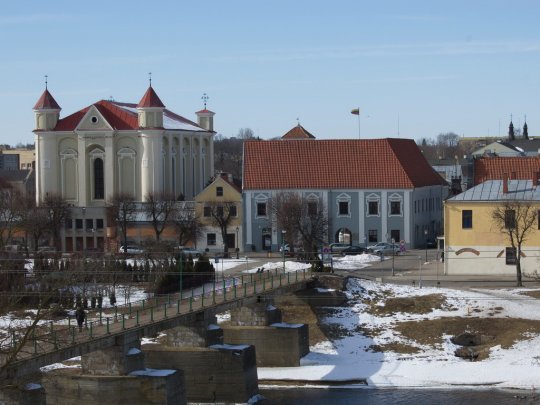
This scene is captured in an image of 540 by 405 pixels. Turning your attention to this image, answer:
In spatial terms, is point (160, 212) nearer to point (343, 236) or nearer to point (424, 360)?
point (343, 236)

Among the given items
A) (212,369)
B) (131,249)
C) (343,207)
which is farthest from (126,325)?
(343,207)

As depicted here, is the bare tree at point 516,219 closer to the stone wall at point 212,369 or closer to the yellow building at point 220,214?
the stone wall at point 212,369

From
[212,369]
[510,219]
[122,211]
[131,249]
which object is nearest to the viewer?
[212,369]

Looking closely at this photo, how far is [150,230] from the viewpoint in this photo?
91.7 m

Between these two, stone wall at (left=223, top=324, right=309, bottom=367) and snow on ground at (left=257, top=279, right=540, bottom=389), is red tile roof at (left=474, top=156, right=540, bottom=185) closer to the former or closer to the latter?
snow on ground at (left=257, top=279, right=540, bottom=389)

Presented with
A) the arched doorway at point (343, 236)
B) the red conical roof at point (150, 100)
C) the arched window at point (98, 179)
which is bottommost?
the arched doorway at point (343, 236)

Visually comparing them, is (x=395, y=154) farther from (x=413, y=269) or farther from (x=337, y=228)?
(x=413, y=269)

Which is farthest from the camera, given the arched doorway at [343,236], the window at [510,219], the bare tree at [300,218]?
the arched doorway at [343,236]

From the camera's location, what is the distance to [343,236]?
89.8 metres

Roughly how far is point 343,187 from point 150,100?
1725 centimetres

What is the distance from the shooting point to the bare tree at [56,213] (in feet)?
302

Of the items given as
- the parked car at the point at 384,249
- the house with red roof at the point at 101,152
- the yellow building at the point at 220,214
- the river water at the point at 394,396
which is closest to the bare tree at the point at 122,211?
the house with red roof at the point at 101,152

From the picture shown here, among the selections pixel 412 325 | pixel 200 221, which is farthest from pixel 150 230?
pixel 412 325

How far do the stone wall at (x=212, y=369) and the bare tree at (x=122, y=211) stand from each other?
3875 cm
